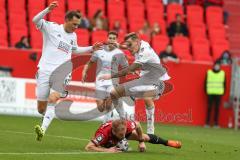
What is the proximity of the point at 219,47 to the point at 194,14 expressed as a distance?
6.30 feet

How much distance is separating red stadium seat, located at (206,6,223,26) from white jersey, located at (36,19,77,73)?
14.9 meters

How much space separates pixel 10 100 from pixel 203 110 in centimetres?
639

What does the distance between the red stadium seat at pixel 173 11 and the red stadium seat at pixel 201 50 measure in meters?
1.46

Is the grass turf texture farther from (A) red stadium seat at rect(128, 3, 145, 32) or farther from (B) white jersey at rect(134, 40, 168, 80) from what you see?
(A) red stadium seat at rect(128, 3, 145, 32)

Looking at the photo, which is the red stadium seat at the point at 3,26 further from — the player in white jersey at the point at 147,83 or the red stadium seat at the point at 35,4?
the player in white jersey at the point at 147,83

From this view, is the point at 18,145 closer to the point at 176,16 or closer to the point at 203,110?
the point at 203,110

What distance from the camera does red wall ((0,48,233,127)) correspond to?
2472 centimetres

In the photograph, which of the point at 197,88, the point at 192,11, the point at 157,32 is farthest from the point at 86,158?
the point at 192,11

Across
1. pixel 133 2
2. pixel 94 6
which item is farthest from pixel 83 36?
pixel 133 2

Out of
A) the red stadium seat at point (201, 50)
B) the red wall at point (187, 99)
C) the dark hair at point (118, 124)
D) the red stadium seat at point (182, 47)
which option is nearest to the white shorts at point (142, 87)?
the dark hair at point (118, 124)

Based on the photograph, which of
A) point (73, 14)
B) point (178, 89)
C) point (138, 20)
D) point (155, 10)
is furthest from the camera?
point (155, 10)

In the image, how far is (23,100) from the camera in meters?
24.0

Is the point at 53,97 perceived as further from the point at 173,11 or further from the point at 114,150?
the point at 173,11

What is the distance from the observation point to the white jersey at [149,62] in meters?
16.5
